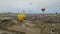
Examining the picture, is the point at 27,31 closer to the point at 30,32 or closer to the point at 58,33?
the point at 30,32

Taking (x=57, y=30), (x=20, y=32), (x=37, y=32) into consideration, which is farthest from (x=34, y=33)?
(x=57, y=30)

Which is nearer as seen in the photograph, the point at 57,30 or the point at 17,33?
the point at 17,33

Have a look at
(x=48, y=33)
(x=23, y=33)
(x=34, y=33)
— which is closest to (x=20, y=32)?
(x=23, y=33)

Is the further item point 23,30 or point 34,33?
point 23,30

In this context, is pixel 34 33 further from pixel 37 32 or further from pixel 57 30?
pixel 57 30

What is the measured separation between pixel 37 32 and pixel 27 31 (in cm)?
135

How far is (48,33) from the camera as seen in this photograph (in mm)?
19500

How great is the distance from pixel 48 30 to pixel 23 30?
10.4 feet

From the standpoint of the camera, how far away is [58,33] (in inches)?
781

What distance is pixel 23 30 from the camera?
21375mm

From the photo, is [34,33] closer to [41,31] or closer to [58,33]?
[41,31]

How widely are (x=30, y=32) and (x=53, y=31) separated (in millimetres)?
A: 2756

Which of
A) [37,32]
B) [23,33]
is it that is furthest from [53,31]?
[23,33]

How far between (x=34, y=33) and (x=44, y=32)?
1.39 m
